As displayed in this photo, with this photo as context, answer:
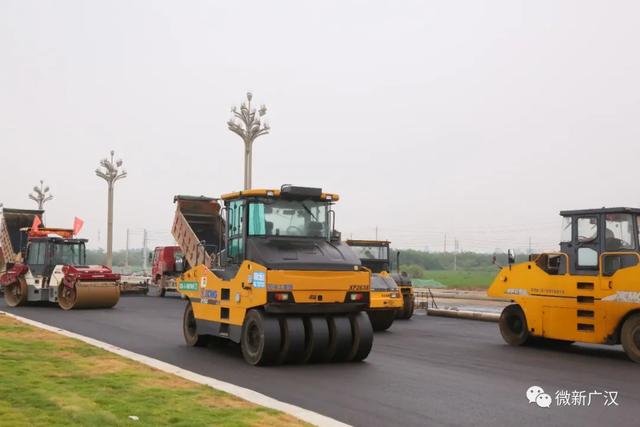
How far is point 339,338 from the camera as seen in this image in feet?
37.2

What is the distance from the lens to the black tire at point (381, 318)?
17.3 metres

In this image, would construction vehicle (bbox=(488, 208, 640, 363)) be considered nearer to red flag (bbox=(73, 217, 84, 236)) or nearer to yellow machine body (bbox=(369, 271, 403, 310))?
yellow machine body (bbox=(369, 271, 403, 310))

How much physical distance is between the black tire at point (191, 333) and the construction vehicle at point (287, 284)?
45cm

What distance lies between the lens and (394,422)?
7.26 metres

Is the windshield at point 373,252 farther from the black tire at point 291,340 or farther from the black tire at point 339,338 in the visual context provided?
the black tire at point 291,340

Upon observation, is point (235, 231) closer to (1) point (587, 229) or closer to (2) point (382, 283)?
(2) point (382, 283)

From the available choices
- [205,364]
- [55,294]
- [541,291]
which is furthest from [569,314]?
[55,294]

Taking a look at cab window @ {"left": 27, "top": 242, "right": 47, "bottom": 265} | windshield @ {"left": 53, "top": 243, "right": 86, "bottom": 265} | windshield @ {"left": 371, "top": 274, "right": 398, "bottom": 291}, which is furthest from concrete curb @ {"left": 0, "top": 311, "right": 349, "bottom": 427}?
cab window @ {"left": 27, "top": 242, "right": 47, "bottom": 265}

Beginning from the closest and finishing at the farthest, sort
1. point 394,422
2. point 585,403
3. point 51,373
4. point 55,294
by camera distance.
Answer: point 394,422 → point 585,403 → point 51,373 → point 55,294

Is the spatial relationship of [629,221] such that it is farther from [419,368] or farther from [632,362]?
[419,368]

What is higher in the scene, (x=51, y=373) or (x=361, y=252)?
(x=361, y=252)

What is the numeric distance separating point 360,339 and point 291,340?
1.26 m

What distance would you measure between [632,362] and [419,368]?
413 centimetres

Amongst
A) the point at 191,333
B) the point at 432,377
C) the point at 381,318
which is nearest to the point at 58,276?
the point at 191,333
